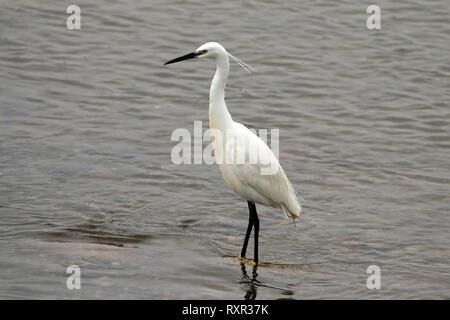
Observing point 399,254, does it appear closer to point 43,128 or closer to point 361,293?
point 361,293

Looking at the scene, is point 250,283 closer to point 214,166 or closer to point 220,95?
point 220,95

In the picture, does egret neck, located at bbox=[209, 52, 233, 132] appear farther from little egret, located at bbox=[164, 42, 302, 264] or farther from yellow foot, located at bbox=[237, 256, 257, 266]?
yellow foot, located at bbox=[237, 256, 257, 266]

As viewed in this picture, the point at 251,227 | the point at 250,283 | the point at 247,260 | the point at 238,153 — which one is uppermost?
the point at 238,153

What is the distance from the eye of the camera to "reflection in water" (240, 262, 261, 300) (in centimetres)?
661

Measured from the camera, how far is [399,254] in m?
7.64

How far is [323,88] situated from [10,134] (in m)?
4.80

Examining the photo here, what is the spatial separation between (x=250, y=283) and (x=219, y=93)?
5.63 feet

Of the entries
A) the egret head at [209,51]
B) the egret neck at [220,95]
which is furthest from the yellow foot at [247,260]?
the egret head at [209,51]

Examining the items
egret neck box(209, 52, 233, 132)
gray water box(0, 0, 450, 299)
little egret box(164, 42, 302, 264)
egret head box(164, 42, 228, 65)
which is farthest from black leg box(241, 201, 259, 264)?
egret head box(164, 42, 228, 65)

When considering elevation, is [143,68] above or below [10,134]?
above

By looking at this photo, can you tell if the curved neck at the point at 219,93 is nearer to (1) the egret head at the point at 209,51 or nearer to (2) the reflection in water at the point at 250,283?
(1) the egret head at the point at 209,51

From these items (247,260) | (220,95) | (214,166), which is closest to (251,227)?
(247,260)

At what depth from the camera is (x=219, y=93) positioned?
7.15m
